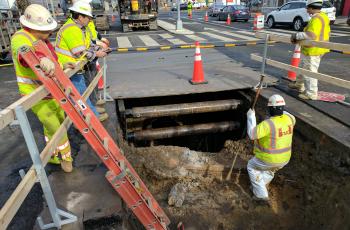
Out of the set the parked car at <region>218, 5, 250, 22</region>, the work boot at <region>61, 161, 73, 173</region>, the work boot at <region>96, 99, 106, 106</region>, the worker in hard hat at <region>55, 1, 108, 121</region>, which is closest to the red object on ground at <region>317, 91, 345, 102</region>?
the work boot at <region>96, 99, 106, 106</region>

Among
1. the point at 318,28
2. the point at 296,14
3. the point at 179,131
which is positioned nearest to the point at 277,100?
the point at 318,28

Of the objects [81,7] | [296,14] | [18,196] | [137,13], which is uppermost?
[137,13]

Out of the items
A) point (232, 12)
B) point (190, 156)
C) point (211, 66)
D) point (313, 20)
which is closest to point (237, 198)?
point (190, 156)

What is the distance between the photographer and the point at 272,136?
365 centimetres

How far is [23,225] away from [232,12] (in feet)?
82.5

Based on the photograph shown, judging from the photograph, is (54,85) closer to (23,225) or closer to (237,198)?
(23,225)

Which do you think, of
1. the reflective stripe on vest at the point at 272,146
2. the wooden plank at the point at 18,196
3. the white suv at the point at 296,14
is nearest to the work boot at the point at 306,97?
the reflective stripe on vest at the point at 272,146

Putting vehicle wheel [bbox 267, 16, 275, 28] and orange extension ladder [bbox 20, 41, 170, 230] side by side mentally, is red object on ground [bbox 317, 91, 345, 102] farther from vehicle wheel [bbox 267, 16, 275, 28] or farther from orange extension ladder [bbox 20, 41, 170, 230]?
vehicle wheel [bbox 267, 16, 275, 28]

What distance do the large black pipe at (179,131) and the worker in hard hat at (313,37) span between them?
1.60 meters

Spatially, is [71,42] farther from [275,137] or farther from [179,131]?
[275,137]

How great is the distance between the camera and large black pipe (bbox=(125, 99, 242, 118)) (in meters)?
5.30

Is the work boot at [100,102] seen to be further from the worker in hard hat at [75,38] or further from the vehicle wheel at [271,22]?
the vehicle wheel at [271,22]

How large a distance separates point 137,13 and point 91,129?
17.2 meters

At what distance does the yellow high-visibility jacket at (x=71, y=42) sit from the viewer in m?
3.76
